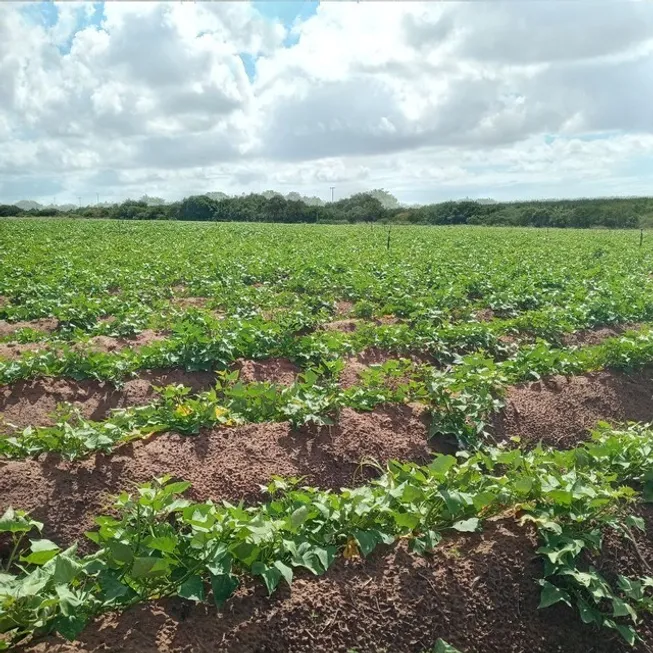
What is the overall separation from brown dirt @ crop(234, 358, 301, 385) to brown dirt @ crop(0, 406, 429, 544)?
208 cm

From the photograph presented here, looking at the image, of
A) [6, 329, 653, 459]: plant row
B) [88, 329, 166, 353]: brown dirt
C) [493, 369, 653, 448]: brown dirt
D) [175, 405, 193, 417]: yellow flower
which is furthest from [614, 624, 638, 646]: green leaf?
[88, 329, 166, 353]: brown dirt

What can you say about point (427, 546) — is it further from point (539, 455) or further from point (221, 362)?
point (221, 362)

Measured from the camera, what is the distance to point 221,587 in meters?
2.74

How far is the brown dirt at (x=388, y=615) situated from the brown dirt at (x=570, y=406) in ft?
10.6

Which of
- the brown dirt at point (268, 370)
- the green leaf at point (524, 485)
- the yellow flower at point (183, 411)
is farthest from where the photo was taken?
the brown dirt at point (268, 370)

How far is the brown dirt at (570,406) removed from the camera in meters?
6.55

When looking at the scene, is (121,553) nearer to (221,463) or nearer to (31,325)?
(221,463)

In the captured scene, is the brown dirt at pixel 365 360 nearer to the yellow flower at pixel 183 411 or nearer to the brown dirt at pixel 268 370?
the brown dirt at pixel 268 370

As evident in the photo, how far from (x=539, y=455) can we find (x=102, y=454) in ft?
11.0

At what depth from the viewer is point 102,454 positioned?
4.74 m

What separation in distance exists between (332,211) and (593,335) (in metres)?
66.8

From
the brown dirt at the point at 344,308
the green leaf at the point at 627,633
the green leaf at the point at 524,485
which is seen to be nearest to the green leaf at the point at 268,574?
the green leaf at the point at 524,485

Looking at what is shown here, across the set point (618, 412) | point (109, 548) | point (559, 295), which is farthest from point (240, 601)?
point (559, 295)

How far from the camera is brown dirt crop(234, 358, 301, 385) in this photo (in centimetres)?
765
